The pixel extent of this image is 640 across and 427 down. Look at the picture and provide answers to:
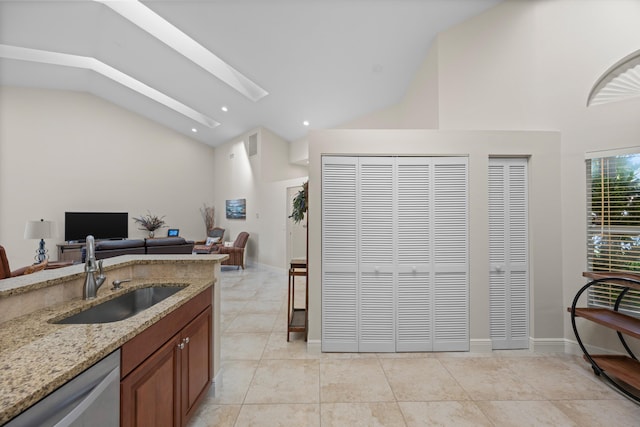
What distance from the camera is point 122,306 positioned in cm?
170

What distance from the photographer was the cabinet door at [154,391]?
3.62ft

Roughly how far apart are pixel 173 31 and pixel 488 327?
6208 mm

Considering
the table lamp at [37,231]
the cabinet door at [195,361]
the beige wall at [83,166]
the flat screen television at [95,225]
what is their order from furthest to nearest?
1. the flat screen television at [95,225]
2. the beige wall at [83,166]
3. the table lamp at [37,231]
4. the cabinet door at [195,361]

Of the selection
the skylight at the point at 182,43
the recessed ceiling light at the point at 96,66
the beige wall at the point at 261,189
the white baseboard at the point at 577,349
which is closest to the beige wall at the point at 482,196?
the white baseboard at the point at 577,349

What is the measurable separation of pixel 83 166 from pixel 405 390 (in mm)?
8338

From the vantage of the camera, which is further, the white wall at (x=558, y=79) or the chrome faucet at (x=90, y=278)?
the white wall at (x=558, y=79)

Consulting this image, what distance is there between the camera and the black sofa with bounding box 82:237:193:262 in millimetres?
4348

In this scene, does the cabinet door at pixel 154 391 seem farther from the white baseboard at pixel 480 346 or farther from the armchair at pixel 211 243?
the armchair at pixel 211 243

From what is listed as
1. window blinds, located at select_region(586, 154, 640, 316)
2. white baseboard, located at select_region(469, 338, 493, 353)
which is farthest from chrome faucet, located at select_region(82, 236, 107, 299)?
window blinds, located at select_region(586, 154, 640, 316)

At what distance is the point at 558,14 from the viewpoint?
2.66 metres

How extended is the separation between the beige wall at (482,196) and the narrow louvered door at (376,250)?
27 cm

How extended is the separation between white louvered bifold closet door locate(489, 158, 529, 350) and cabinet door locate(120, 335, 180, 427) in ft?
9.57

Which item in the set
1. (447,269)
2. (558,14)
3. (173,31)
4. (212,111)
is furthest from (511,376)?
(212,111)

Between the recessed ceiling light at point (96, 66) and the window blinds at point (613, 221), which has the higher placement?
the recessed ceiling light at point (96, 66)
